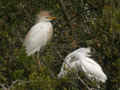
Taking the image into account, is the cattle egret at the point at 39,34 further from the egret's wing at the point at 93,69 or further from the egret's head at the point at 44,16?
the egret's wing at the point at 93,69

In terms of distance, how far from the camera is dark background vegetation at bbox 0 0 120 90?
1621mm

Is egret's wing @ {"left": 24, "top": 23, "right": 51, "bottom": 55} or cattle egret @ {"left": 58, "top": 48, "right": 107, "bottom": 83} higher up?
egret's wing @ {"left": 24, "top": 23, "right": 51, "bottom": 55}

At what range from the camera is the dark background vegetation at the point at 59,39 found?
162 cm

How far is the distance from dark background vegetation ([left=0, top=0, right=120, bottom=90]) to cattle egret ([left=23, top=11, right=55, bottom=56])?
9 cm

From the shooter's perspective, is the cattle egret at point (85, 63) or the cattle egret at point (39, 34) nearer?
the cattle egret at point (85, 63)

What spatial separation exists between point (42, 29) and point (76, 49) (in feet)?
1.51

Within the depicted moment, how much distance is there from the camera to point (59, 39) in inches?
95.7

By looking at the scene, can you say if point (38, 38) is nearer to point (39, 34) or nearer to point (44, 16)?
point (39, 34)

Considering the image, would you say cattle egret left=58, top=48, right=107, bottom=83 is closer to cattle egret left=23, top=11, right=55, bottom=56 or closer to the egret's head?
cattle egret left=23, top=11, right=55, bottom=56

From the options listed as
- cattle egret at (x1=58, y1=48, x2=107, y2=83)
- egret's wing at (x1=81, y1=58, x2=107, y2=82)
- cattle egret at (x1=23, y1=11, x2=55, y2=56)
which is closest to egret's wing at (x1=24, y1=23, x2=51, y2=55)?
cattle egret at (x1=23, y1=11, x2=55, y2=56)

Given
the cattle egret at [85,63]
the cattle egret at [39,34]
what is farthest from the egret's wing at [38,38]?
the cattle egret at [85,63]

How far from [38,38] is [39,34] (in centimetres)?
5

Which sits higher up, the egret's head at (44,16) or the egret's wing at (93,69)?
the egret's head at (44,16)

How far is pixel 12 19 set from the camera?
2059mm
